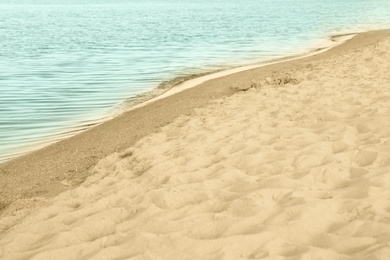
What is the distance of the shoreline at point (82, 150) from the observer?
225 inches

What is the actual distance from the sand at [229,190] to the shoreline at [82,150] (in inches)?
1.7

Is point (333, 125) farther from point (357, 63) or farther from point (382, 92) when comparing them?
point (357, 63)

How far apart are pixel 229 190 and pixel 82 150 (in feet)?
11.2

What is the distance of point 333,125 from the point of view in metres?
5.96

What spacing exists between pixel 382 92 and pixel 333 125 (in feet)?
Answer: 6.51

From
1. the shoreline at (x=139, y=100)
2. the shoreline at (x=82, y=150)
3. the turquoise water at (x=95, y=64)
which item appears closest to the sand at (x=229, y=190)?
the shoreline at (x=82, y=150)

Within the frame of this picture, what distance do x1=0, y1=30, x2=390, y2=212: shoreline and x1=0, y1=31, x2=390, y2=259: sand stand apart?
4 cm

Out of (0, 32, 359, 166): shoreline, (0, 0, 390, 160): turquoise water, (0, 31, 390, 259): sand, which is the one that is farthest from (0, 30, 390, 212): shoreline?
(0, 0, 390, 160): turquoise water

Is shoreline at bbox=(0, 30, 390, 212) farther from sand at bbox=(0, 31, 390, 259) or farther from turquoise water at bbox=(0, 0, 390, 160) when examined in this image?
A: turquoise water at bbox=(0, 0, 390, 160)

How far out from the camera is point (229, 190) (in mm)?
4414

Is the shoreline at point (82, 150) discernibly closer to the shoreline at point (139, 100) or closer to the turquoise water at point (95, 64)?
the shoreline at point (139, 100)

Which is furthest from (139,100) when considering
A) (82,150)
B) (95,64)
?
(95,64)

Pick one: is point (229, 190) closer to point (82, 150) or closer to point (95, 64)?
point (82, 150)

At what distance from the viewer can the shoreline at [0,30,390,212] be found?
5.70 m
